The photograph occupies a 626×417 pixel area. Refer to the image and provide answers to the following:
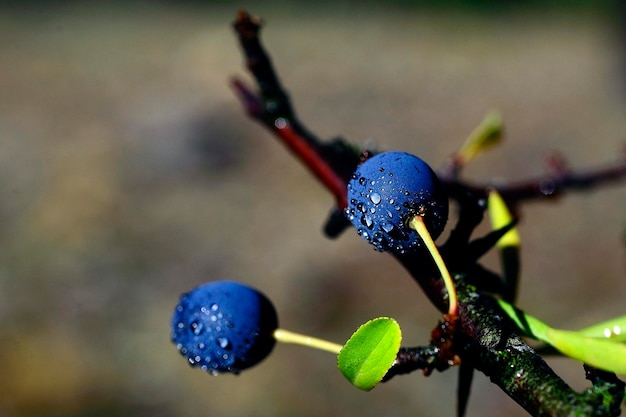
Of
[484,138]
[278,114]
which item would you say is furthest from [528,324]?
[484,138]

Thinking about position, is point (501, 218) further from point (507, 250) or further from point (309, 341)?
point (309, 341)

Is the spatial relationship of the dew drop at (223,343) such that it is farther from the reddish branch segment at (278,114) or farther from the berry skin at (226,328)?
the reddish branch segment at (278,114)

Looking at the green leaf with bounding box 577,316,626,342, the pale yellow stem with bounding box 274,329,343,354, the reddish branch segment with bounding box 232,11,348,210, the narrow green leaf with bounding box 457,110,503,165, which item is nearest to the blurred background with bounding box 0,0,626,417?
the narrow green leaf with bounding box 457,110,503,165

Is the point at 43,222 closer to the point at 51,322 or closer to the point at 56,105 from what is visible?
the point at 51,322

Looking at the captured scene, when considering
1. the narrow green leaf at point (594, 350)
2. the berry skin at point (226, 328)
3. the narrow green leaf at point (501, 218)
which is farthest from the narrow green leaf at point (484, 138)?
the narrow green leaf at point (594, 350)

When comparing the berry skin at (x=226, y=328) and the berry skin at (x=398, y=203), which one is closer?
the berry skin at (x=398, y=203)

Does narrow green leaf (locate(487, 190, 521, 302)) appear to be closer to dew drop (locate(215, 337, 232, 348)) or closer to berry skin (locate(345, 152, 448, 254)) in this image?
berry skin (locate(345, 152, 448, 254))

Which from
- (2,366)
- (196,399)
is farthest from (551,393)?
(2,366)
